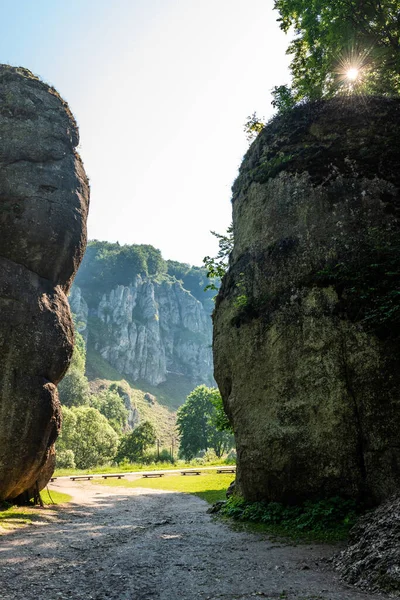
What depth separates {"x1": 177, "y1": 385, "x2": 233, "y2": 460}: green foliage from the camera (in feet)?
229

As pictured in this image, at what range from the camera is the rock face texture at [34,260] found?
1454 cm

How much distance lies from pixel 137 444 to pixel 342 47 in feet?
193

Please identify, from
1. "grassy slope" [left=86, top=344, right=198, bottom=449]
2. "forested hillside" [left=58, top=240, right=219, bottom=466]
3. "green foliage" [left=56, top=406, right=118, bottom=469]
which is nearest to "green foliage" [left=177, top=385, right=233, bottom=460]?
"green foliage" [left=56, top=406, right=118, bottom=469]

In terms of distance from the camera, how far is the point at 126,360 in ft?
490

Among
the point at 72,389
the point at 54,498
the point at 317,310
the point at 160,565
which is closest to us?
the point at 160,565

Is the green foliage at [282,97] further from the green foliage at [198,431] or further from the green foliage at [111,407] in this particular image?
the green foliage at [111,407]

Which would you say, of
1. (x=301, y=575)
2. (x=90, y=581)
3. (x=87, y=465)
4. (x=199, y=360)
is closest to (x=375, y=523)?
(x=301, y=575)

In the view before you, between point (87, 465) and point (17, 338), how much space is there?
46866 millimetres

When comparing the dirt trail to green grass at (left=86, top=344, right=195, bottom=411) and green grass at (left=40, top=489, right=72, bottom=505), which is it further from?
green grass at (left=86, top=344, right=195, bottom=411)

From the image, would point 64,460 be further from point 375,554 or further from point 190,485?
point 375,554

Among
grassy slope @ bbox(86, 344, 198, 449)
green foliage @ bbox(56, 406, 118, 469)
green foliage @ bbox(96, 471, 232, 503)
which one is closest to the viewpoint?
green foliage @ bbox(96, 471, 232, 503)

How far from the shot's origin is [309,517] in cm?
1003

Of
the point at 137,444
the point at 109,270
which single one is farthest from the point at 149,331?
the point at 137,444

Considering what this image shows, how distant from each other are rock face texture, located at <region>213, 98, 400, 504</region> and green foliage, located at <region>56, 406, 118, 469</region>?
46652mm
